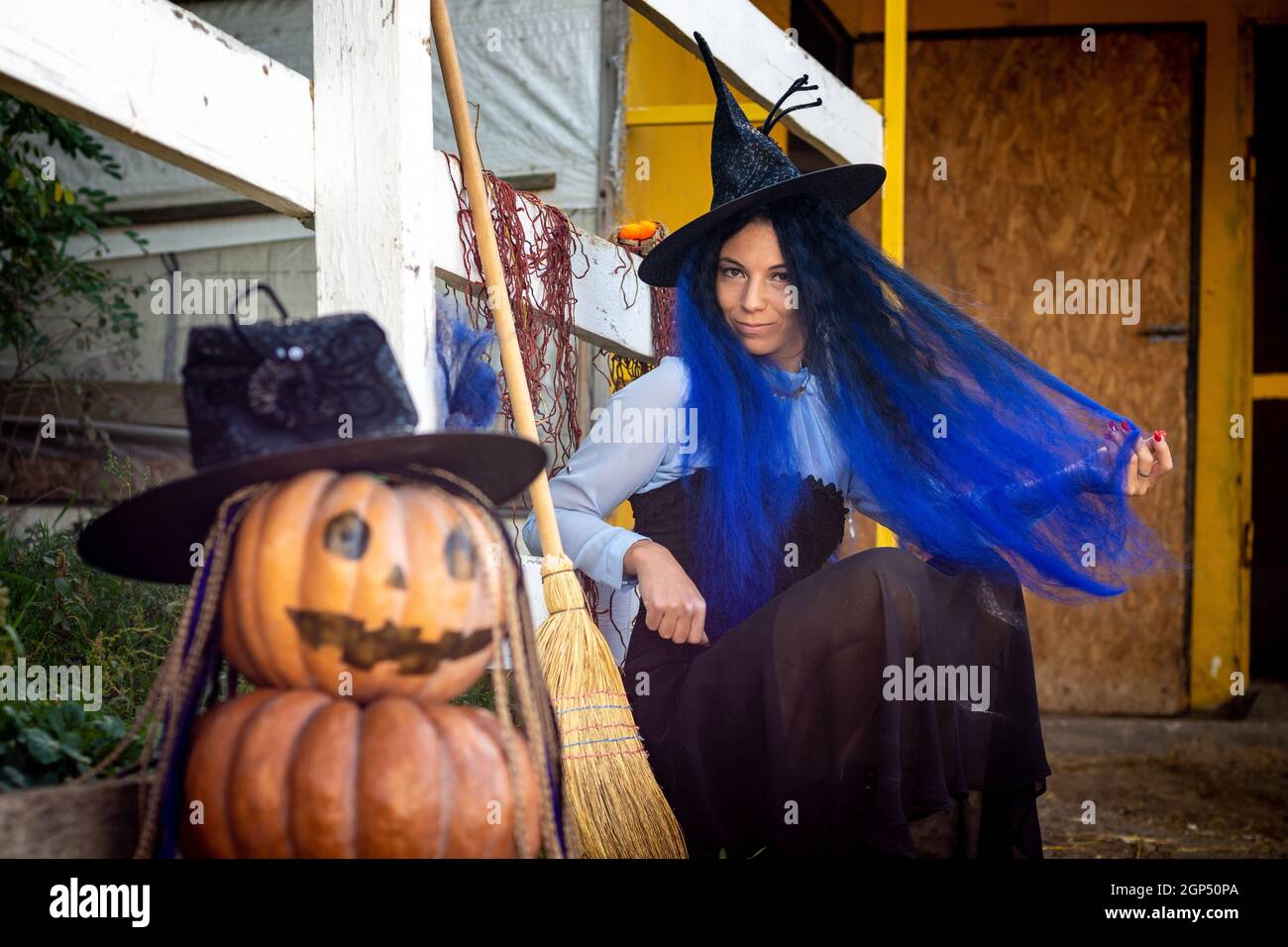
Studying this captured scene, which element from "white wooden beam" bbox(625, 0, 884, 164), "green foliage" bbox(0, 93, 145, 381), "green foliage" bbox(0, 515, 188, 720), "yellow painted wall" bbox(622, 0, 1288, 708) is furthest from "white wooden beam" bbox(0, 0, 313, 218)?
"yellow painted wall" bbox(622, 0, 1288, 708)

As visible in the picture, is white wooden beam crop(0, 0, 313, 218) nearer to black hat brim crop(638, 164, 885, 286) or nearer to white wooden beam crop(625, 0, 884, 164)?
black hat brim crop(638, 164, 885, 286)

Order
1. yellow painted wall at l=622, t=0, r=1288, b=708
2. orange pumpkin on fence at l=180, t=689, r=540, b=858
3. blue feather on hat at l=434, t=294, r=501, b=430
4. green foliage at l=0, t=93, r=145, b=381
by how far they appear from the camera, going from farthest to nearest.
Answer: yellow painted wall at l=622, t=0, r=1288, b=708 < green foliage at l=0, t=93, r=145, b=381 < blue feather on hat at l=434, t=294, r=501, b=430 < orange pumpkin on fence at l=180, t=689, r=540, b=858

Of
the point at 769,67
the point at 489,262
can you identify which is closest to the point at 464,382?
the point at 489,262

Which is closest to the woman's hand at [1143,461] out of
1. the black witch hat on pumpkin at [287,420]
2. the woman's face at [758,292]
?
the woman's face at [758,292]

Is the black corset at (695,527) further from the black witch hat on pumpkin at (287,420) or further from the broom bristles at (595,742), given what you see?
the black witch hat on pumpkin at (287,420)

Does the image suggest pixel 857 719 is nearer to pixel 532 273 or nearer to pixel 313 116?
pixel 532 273

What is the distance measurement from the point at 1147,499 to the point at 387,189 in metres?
4.45

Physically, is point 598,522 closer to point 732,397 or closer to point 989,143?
point 732,397

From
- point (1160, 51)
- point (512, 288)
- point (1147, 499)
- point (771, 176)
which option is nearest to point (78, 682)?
point (512, 288)

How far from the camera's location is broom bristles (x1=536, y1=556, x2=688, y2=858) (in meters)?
2.10

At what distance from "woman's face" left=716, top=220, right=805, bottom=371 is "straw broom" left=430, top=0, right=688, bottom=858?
1.87 feet

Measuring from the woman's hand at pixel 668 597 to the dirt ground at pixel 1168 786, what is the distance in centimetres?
216

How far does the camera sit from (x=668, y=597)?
7.50 ft

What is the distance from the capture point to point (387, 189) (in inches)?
86.7
